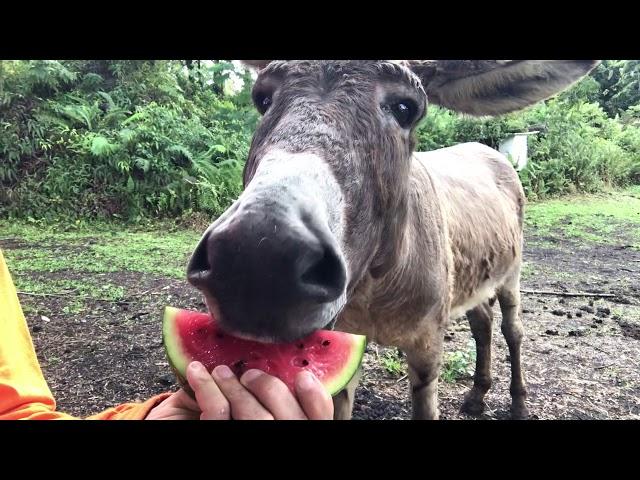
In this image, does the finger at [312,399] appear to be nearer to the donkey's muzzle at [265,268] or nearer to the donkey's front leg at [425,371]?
the donkey's muzzle at [265,268]

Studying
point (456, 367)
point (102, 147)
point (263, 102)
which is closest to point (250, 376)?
point (263, 102)

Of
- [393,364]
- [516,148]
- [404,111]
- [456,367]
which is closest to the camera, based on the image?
[404,111]

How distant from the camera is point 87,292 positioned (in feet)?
15.8

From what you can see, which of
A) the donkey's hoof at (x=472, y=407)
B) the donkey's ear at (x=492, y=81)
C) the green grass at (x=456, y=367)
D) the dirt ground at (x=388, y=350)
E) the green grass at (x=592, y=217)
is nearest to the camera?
the donkey's ear at (x=492, y=81)

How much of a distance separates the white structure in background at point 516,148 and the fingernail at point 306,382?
9.60 meters

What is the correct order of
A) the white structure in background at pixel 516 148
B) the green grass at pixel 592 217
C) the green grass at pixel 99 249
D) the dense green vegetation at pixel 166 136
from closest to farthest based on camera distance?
1. the green grass at pixel 99 249
2. the dense green vegetation at pixel 166 136
3. the green grass at pixel 592 217
4. the white structure in background at pixel 516 148

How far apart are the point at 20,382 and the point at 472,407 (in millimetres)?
3136

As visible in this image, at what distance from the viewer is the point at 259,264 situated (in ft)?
3.19

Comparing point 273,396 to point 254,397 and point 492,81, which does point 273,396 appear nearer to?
point 254,397

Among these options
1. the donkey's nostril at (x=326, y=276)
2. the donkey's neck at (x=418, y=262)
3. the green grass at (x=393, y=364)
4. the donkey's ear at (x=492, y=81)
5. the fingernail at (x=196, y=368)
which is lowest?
the green grass at (x=393, y=364)

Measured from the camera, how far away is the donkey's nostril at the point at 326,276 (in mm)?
1047

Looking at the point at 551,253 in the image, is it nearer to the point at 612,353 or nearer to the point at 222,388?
the point at 612,353

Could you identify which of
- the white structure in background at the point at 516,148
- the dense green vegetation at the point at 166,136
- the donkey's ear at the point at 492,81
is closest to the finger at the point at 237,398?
the donkey's ear at the point at 492,81
